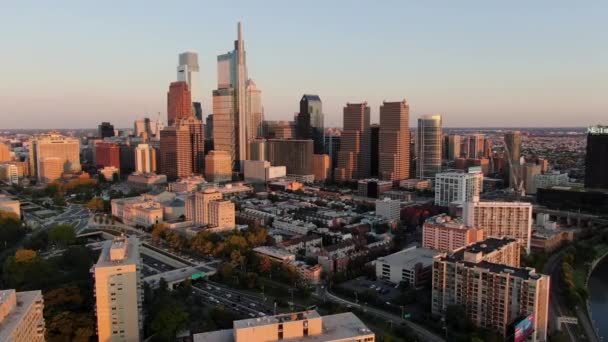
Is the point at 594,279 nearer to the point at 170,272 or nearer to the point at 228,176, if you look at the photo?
the point at 170,272

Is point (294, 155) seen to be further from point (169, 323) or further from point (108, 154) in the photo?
point (169, 323)

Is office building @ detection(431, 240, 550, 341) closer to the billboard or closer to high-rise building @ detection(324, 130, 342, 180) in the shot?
the billboard

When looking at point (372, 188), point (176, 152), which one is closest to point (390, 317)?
point (372, 188)

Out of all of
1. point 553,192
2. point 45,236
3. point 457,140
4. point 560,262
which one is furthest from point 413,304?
point 457,140

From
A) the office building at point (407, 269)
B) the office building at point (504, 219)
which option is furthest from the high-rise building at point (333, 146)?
the office building at point (407, 269)

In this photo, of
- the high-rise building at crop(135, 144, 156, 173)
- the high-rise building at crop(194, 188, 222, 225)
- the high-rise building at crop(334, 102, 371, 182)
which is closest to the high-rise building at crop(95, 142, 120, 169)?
the high-rise building at crop(135, 144, 156, 173)

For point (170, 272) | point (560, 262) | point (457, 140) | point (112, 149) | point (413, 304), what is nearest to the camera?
point (413, 304)
